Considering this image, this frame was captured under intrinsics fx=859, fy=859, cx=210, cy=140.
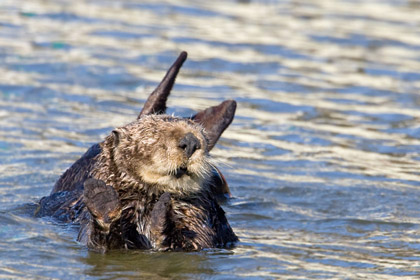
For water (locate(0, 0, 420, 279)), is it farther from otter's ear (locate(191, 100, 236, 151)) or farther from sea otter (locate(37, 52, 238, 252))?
otter's ear (locate(191, 100, 236, 151))

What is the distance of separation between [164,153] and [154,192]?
316 mm

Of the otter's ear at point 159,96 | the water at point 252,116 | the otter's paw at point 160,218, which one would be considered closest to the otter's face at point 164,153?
the otter's paw at point 160,218

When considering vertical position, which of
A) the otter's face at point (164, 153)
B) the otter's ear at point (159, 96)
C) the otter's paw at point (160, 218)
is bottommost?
the otter's paw at point (160, 218)

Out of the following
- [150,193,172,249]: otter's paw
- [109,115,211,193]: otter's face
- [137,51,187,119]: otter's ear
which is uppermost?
[137,51,187,119]: otter's ear

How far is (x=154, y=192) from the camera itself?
4.95m

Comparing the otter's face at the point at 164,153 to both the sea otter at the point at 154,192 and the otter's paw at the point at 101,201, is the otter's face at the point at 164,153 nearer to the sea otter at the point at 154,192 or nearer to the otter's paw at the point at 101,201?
the sea otter at the point at 154,192

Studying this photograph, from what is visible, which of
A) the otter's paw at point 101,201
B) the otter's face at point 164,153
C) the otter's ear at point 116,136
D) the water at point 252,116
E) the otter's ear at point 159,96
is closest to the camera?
the otter's paw at point 101,201

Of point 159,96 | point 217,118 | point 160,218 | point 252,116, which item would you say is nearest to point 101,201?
point 160,218

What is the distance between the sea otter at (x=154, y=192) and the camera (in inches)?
185

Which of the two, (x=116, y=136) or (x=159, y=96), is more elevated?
(x=159, y=96)

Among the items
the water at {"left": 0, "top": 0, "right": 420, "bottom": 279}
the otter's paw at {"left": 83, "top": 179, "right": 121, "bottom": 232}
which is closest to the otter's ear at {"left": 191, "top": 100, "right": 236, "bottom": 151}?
the water at {"left": 0, "top": 0, "right": 420, "bottom": 279}

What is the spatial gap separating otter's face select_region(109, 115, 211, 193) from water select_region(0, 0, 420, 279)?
1.50 ft

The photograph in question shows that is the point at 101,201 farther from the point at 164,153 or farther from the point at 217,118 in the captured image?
the point at 217,118

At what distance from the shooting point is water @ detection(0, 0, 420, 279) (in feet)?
17.0
